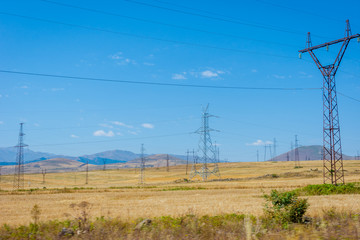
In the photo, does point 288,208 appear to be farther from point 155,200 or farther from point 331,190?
point 331,190

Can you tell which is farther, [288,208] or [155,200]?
[155,200]

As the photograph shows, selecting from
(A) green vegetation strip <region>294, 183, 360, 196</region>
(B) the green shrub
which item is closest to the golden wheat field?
(B) the green shrub

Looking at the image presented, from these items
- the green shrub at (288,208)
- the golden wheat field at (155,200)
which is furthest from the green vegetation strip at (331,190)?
the green shrub at (288,208)

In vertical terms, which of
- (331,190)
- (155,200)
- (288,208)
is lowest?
(155,200)

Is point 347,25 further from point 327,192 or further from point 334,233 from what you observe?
point 334,233

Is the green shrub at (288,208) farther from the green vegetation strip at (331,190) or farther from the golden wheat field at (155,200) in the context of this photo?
the green vegetation strip at (331,190)

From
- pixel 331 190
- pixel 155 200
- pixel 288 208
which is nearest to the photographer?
pixel 288 208

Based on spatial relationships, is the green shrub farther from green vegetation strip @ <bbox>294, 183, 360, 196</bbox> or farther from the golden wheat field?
green vegetation strip @ <bbox>294, 183, 360, 196</bbox>

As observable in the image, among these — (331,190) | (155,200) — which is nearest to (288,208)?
(155,200)

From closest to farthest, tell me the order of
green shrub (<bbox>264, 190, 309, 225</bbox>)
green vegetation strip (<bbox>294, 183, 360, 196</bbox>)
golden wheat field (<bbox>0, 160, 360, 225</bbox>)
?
green shrub (<bbox>264, 190, 309, 225</bbox>), golden wheat field (<bbox>0, 160, 360, 225</bbox>), green vegetation strip (<bbox>294, 183, 360, 196</bbox>)

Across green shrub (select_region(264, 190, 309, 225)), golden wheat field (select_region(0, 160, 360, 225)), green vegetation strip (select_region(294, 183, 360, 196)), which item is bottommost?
golden wheat field (select_region(0, 160, 360, 225))

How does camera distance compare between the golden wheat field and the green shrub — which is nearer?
the green shrub

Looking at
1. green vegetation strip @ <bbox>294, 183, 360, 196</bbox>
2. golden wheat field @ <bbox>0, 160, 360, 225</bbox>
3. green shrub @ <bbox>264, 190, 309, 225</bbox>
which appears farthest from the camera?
green vegetation strip @ <bbox>294, 183, 360, 196</bbox>

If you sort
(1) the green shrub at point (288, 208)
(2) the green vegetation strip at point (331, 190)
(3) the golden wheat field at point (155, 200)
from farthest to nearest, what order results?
(2) the green vegetation strip at point (331, 190) < (3) the golden wheat field at point (155, 200) < (1) the green shrub at point (288, 208)
